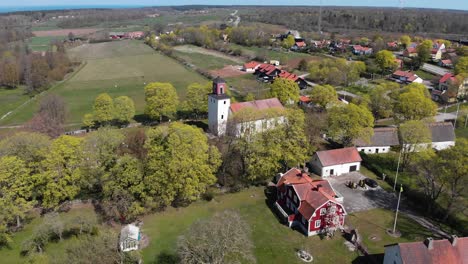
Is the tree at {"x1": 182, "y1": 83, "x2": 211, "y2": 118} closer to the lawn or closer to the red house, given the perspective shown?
the lawn

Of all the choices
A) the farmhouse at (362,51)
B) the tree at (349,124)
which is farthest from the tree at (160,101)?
the farmhouse at (362,51)

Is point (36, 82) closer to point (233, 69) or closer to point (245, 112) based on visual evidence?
point (233, 69)

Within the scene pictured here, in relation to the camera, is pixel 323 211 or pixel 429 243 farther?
pixel 323 211

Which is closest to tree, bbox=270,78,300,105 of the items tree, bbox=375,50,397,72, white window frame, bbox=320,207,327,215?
white window frame, bbox=320,207,327,215

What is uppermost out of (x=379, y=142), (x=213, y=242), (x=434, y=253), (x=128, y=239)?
(x=213, y=242)

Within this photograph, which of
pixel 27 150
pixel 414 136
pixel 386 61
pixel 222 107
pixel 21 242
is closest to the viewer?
pixel 21 242

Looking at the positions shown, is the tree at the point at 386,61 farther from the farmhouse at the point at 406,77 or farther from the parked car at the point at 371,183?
the parked car at the point at 371,183

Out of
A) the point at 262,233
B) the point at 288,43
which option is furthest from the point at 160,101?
the point at 288,43

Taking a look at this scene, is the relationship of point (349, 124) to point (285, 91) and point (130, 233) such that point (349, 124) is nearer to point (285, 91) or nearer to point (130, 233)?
point (285, 91)

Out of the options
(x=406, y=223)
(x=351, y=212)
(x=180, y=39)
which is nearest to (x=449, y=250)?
(x=406, y=223)
